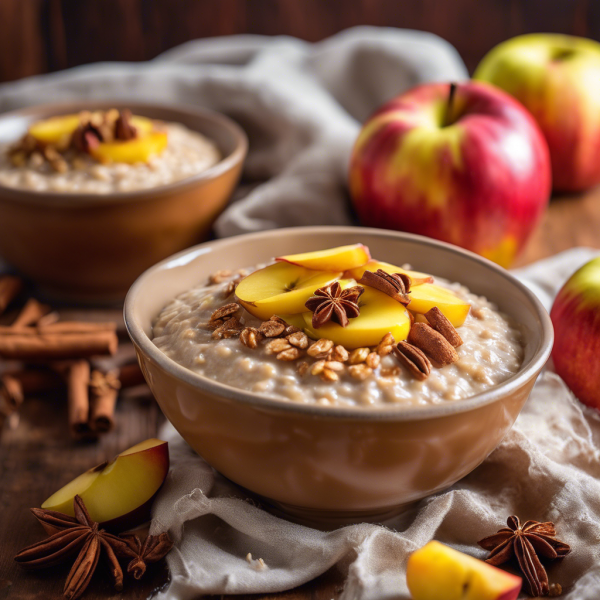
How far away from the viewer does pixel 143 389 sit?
65.1 inches

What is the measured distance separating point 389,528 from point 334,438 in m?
0.29

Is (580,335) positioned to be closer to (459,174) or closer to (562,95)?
(459,174)

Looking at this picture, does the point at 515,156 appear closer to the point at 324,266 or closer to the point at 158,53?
the point at 324,266

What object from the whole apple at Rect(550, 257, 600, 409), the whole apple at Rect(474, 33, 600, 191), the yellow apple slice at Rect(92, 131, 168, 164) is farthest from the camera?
the whole apple at Rect(474, 33, 600, 191)

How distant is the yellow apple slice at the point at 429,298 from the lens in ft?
3.98

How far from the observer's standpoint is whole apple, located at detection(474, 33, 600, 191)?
2.23m

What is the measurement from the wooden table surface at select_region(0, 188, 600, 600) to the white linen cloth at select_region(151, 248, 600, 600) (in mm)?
50

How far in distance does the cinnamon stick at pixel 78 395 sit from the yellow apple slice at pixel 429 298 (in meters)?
0.63

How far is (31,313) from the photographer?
1846 millimetres

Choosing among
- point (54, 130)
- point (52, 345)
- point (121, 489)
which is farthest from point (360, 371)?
point (54, 130)

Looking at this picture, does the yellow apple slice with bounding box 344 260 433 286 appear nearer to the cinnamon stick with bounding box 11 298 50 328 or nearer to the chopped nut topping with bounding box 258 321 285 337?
the chopped nut topping with bounding box 258 321 285 337

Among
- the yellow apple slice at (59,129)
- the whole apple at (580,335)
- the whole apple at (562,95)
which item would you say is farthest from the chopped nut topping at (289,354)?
the whole apple at (562,95)

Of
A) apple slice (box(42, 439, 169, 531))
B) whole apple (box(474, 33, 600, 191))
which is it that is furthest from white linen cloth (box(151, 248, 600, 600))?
whole apple (box(474, 33, 600, 191))

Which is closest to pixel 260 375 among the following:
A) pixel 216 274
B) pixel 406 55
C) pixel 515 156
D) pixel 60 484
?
pixel 216 274
